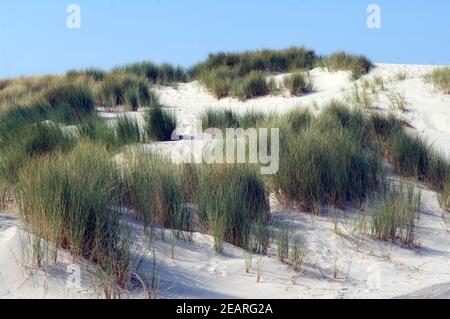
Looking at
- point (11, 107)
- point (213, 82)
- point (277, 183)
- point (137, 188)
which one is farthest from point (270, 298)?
point (213, 82)

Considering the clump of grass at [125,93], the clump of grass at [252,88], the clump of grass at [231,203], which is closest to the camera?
the clump of grass at [231,203]

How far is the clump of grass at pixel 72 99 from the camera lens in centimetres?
1285

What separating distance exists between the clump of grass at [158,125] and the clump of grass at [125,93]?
3.65m

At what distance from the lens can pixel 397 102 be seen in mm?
11375

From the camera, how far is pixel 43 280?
3865mm

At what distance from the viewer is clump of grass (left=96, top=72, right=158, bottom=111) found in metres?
14.1

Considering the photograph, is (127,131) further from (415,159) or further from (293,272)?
(293,272)

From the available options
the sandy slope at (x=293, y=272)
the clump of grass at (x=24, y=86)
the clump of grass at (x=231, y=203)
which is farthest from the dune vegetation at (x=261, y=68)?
the clump of grass at (x=231, y=203)

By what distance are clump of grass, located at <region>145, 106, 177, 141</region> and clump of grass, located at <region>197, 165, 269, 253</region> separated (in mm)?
4007

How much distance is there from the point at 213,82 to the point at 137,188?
460 inches

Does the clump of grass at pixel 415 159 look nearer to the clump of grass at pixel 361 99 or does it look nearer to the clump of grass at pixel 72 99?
the clump of grass at pixel 361 99

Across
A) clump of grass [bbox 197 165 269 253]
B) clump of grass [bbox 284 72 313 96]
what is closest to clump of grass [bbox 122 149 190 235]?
clump of grass [bbox 197 165 269 253]

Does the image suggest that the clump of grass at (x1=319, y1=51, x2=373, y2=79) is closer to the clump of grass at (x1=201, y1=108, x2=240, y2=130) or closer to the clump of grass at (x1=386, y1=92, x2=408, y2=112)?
the clump of grass at (x1=386, y1=92, x2=408, y2=112)

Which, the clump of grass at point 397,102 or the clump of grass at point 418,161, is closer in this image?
the clump of grass at point 418,161
